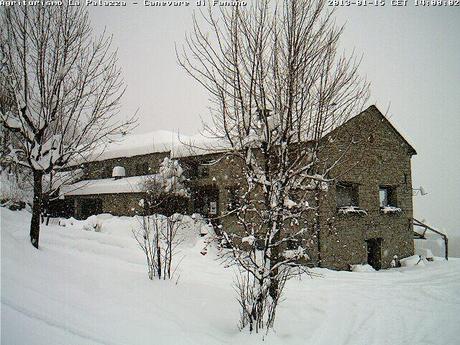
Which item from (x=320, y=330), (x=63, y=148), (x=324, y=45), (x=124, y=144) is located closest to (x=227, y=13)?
(x=324, y=45)

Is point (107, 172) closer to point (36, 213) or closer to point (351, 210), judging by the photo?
point (351, 210)

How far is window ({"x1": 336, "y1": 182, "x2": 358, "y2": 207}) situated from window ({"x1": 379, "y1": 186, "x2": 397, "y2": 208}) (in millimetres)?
2929

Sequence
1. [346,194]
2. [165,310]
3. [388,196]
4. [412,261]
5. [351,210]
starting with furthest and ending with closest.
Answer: [388,196], [412,261], [346,194], [351,210], [165,310]

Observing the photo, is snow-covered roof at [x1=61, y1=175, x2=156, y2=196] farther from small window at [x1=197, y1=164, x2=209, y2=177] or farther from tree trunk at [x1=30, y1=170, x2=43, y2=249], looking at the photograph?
tree trunk at [x1=30, y1=170, x2=43, y2=249]

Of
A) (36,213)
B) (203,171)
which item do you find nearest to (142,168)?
(203,171)

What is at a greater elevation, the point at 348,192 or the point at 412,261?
the point at 348,192

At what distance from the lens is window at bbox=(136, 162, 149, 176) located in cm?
2623

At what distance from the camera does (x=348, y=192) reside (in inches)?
685

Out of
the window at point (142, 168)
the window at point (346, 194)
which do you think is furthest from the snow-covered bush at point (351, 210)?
the window at point (142, 168)

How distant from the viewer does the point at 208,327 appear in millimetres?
5520

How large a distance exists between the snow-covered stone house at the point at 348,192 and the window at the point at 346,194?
5 centimetres

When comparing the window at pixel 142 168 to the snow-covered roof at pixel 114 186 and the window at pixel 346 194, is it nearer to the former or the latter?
the snow-covered roof at pixel 114 186

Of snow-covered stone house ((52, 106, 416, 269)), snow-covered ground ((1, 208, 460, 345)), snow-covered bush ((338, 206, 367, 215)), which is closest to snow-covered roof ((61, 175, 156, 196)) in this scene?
snow-covered stone house ((52, 106, 416, 269))

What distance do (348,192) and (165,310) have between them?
552 inches
